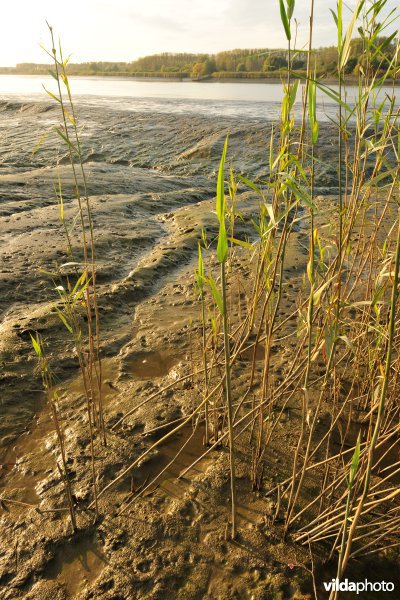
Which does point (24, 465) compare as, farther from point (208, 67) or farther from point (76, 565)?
point (208, 67)

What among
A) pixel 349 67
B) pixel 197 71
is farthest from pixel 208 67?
pixel 349 67

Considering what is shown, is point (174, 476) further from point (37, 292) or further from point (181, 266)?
point (181, 266)

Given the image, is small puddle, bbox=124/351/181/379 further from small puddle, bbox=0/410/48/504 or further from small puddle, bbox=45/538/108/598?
small puddle, bbox=45/538/108/598

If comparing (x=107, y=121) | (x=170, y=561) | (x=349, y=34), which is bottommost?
(x=170, y=561)

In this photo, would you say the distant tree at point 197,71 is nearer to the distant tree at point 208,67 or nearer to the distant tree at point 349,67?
the distant tree at point 208,67

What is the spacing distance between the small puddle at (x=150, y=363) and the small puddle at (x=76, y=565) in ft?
3.97

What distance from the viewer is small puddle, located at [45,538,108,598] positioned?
5.65 ft

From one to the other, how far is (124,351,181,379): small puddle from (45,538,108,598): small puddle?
47.7 inches

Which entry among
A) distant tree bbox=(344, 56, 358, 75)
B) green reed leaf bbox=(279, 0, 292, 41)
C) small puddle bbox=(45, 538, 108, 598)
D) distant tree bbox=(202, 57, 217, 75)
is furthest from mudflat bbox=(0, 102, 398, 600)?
distant tree bbox=(202, 57, 217, 75)

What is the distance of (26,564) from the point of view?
69.9 inches

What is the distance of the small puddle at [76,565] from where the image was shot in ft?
5.65

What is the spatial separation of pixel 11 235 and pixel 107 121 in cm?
791

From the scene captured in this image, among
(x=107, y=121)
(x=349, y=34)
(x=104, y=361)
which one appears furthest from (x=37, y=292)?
(x=107, y=121)

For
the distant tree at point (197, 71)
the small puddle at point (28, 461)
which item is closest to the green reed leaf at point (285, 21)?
the small puddle at point (28, 461)
